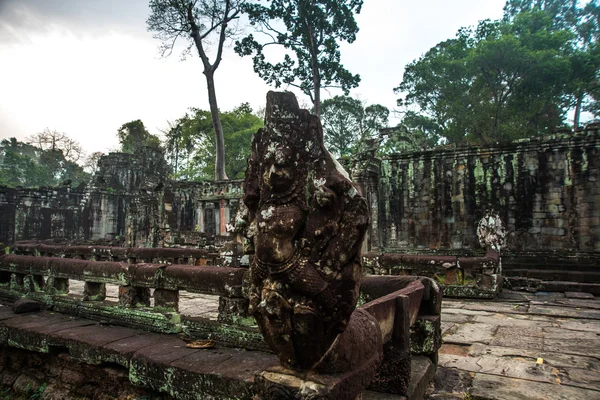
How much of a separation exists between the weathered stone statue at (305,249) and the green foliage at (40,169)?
172ft

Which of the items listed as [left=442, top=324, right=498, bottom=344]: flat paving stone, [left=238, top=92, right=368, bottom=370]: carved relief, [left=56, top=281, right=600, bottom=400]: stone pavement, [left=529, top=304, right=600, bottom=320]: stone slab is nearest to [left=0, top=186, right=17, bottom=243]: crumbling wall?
[left=56, top=281, right=600, bottom=400]: stone pavement

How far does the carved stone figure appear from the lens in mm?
1792

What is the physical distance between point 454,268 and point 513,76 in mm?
20998

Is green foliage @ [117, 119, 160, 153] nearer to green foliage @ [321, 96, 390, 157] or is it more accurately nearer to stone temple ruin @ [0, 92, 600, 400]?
green foliage @ [321, 96, 390, 157]

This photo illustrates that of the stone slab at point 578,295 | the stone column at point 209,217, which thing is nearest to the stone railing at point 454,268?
the stone slab at point 578,295

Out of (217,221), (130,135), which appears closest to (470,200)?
(217,221)

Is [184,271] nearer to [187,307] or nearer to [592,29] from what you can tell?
[187,307]

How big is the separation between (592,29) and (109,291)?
1443 inches

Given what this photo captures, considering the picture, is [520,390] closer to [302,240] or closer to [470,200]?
[302,240]

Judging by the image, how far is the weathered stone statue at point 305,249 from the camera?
1.79 m

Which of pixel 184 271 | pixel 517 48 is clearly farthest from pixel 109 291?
pixel 517 48

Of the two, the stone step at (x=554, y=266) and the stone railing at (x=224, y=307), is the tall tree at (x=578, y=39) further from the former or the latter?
the stone railing at (x=224, y=307)

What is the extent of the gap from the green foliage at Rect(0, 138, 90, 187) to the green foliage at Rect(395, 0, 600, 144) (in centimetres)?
4319

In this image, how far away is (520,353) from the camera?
4.13 metres
